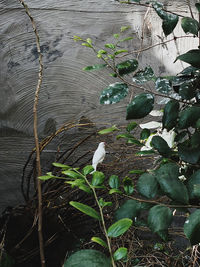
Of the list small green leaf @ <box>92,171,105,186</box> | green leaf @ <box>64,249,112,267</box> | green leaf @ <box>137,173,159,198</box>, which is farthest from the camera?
small green leaf @ <box>92,171,105,186</box>

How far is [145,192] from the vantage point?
52cm

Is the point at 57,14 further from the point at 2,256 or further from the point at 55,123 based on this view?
the point at 2,256

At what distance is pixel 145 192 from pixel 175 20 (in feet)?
1.14

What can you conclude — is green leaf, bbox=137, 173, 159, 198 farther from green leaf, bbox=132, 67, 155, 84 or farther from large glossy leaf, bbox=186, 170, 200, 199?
green leaf, bbox=132, 67, 155, 84

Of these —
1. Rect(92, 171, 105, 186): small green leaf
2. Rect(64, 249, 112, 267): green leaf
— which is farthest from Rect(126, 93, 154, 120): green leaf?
Rect(64, 249, 112, 267): green leaf

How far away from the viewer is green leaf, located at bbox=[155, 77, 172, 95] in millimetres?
638

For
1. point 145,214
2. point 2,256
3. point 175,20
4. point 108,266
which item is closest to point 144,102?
point 175,20

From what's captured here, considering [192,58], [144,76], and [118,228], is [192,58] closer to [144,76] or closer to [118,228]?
[144,76]

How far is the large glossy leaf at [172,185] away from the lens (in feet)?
1.60

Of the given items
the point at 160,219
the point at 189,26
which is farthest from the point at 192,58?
the point at 160,219

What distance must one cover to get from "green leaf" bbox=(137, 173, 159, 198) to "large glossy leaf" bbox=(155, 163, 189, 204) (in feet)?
0.05

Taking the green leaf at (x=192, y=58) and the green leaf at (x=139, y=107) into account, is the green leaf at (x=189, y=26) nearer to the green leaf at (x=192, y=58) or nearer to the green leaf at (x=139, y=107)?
the green leaf at (x=192, y=58)

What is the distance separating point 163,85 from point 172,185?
239 mm

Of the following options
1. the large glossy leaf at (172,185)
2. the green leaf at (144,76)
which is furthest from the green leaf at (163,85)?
the large glossy leaf at (172,185)
